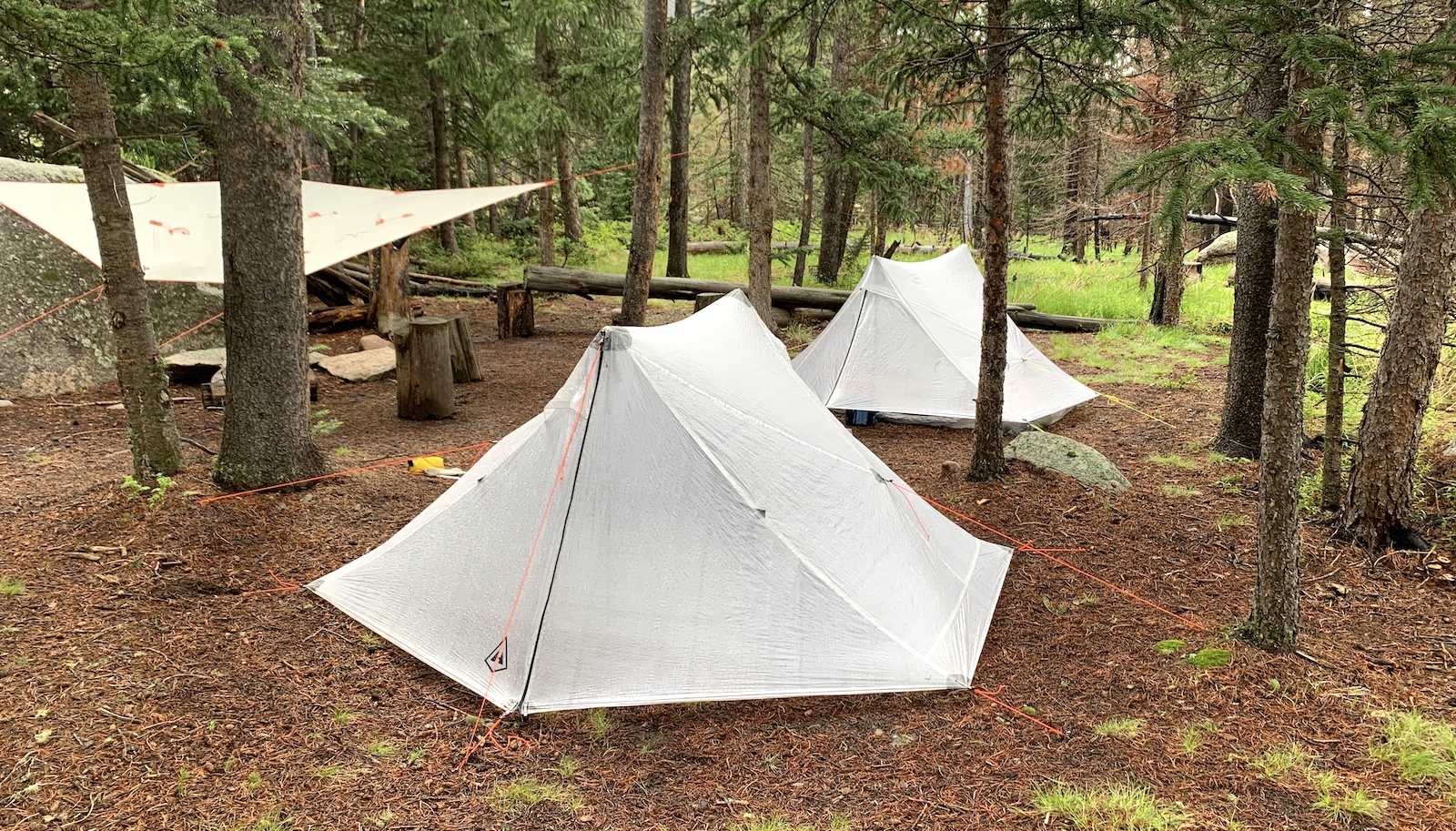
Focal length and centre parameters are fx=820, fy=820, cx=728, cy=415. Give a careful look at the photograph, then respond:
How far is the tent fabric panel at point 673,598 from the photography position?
3.11m

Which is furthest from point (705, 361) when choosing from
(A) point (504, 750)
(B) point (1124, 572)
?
(B) point (1124, 572)

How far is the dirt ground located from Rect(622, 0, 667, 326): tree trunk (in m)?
4.45

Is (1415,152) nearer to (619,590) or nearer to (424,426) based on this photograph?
(619,590)

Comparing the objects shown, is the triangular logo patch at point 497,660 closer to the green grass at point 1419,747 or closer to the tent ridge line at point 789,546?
the tent ridge line at point 789,546

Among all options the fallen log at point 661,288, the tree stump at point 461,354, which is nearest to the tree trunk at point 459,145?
the fallen log at point 661,288

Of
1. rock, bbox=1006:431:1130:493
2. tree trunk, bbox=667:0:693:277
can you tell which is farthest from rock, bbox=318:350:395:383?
rock, bbox=1006:431:1130:493

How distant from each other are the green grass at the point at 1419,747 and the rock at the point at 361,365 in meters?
8.27

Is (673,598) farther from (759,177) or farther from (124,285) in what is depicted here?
(759,177)

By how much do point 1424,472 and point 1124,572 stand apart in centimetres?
227

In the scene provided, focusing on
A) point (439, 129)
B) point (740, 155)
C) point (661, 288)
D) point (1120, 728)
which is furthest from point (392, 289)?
point (740, 155)

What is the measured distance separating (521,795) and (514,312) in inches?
342

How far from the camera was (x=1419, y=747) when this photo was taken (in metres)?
2.81

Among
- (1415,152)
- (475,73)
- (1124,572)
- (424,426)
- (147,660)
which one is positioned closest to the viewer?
(1415,152)

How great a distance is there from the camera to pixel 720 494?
334cm
